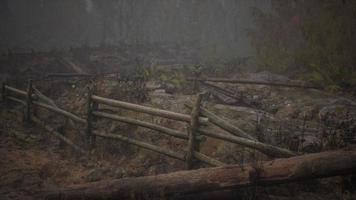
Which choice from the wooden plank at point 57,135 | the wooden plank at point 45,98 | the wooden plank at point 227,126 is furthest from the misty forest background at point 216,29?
the wooden plank at point 45,98

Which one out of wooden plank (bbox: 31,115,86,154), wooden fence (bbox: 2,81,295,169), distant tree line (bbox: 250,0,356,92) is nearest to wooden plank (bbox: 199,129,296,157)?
wooden fence (bbox: 2,81,295,169)

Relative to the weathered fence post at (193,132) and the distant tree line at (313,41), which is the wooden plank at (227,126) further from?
the distant tree line at (313,41)

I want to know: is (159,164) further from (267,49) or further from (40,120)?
(267,49)

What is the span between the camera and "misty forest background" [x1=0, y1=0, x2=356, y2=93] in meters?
11.9

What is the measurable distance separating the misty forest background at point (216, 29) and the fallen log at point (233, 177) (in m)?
6.63

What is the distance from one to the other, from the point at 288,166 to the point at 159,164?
2654 mm

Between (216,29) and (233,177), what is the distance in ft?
87.4

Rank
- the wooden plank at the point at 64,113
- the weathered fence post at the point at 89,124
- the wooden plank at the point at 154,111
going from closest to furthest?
the wooden plank at the point at 154,111 < the weathered fence post at the point at 89,124 < the wooden plank at the point at 64,113

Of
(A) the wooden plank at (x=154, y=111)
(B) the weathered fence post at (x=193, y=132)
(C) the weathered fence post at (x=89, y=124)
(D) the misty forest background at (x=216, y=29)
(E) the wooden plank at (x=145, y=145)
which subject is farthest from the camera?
(D) the misty forest background at (x=216, y=29)

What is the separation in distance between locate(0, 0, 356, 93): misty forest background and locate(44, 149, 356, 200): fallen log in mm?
6628

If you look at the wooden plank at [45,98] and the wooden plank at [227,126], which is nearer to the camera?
the wooden plank at [227,126]

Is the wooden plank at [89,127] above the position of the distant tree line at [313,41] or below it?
Answer: below

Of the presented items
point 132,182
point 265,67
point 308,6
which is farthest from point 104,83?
point 308,6

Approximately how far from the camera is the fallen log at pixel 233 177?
13.4 ft
